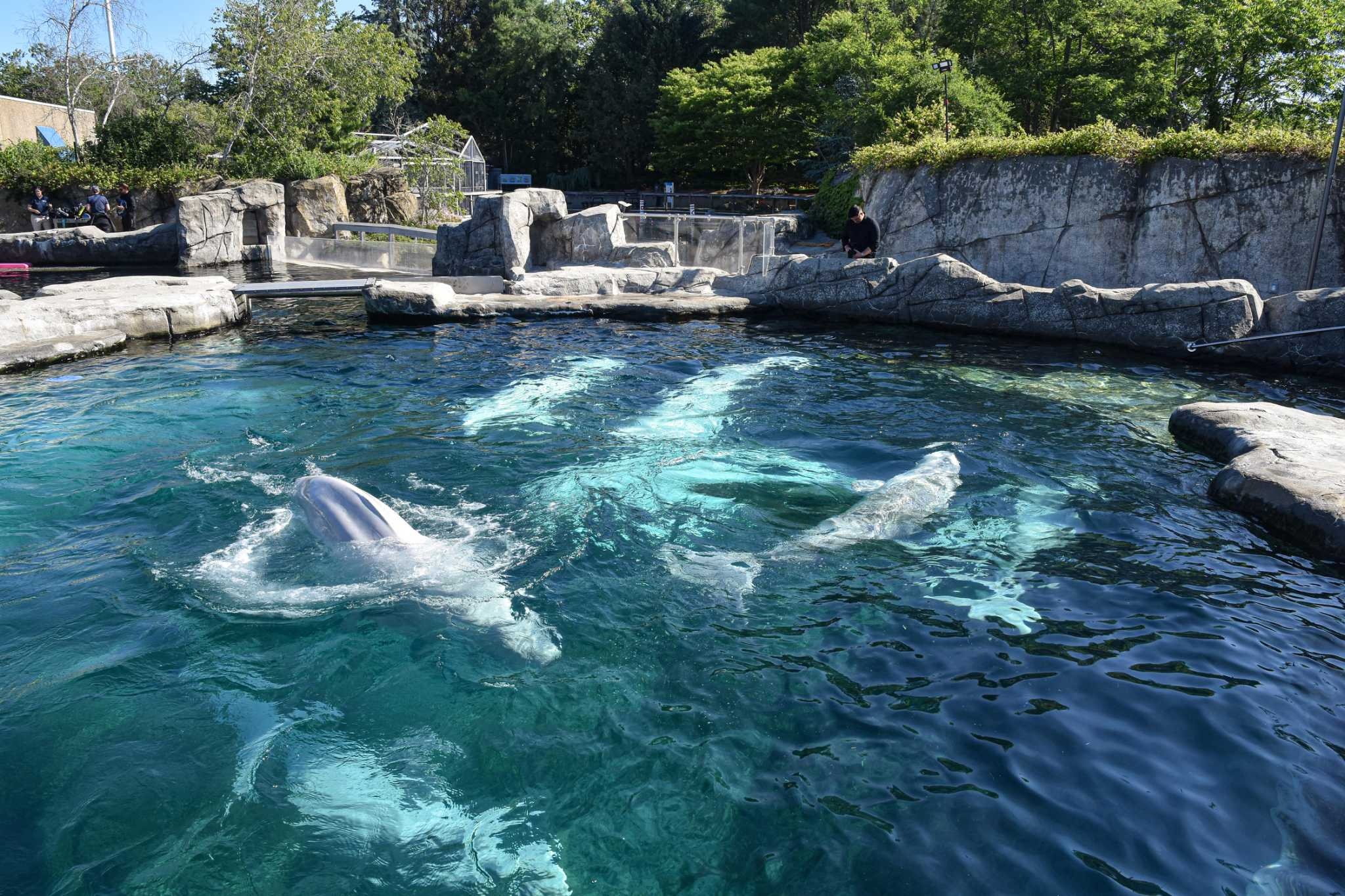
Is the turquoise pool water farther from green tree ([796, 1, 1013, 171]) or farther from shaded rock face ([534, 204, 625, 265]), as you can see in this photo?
green tree ([796, 1, 1013, 171])

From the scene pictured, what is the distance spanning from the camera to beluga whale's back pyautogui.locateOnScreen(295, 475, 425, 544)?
16.1 ft

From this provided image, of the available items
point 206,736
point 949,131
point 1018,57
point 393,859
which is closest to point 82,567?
point 206,736

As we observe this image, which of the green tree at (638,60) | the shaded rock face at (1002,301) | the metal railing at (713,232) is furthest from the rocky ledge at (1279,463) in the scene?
the green tree at (638,60)

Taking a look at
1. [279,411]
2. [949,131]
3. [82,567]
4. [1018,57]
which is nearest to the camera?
[82,567]

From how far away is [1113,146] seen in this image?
14.1 metres

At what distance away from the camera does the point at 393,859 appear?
3.01 meters

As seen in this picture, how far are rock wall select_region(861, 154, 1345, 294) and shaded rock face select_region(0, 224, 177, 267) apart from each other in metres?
16.4

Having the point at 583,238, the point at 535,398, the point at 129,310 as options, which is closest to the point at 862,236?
the point at 583,238

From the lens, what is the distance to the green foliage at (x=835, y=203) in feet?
63.8

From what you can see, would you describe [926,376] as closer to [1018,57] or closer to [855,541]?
[855,541]

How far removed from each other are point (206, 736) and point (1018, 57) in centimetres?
2261

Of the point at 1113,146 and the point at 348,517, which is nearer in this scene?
the point at 348,517

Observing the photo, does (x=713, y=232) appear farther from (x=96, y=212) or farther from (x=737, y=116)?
(x=96, y=212)

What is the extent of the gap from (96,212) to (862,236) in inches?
737
